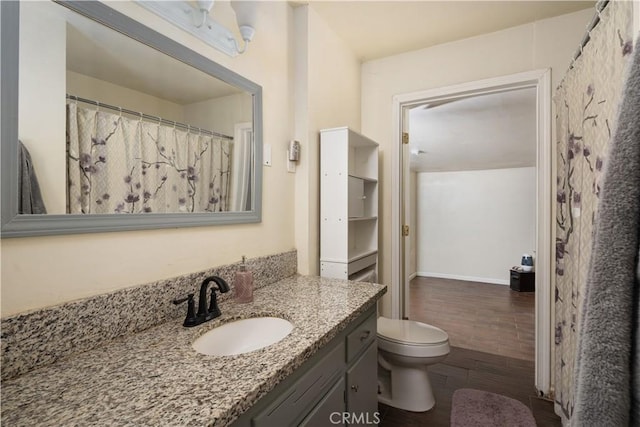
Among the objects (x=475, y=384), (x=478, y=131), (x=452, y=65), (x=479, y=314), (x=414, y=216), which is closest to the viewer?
(x=475, y=384)

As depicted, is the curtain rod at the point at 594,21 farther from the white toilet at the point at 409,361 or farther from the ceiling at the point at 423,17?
the white toilet at the point at 409,361

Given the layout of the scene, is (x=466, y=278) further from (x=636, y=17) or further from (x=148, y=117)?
(x=148, y=117)

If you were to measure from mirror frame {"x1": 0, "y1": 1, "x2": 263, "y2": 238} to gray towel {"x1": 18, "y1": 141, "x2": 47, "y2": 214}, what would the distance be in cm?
1

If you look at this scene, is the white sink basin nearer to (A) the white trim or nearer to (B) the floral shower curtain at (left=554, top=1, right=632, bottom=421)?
(B) the floral shower curtain at (left=554, top=1, right=632, bottom=421)

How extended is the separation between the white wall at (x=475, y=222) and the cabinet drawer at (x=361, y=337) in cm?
433

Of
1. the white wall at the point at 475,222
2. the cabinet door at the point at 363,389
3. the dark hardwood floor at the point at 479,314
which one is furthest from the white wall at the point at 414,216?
the cabinet door at the point at 363,389

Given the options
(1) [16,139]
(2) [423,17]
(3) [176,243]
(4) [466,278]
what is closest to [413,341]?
(3) [176,243]

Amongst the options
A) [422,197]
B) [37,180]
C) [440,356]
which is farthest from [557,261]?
[422,197]

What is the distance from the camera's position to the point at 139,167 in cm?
101

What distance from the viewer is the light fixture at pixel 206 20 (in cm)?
107

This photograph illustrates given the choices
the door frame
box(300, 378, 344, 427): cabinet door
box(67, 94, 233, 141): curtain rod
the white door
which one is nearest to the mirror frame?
box(67, 94, 233, 141): curtain rod

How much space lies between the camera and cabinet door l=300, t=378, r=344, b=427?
0.91 metres

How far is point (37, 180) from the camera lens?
30.2 inches

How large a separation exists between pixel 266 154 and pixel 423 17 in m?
1.34
